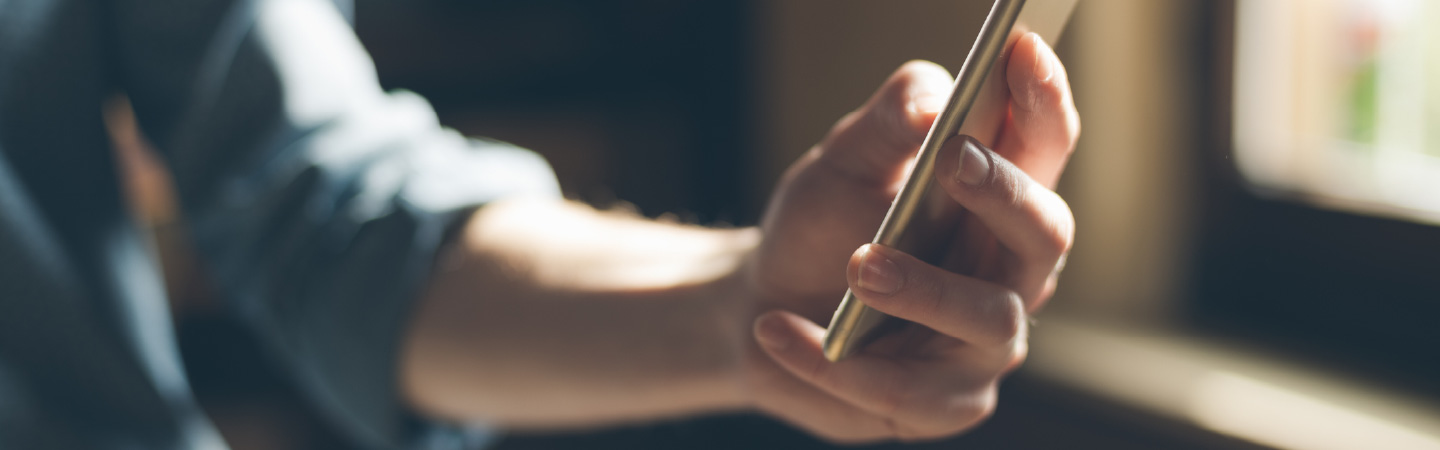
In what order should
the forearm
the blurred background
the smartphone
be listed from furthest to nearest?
the blurred background → the forearm → the smartphone

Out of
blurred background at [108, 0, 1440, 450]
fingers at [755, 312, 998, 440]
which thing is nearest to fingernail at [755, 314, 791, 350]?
fingers at [755, 312, 998, 440]

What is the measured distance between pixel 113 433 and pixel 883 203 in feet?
0.99

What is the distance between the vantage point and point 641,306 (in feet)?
0.94

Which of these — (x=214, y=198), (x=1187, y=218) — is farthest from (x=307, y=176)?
(x=1187, y=218)

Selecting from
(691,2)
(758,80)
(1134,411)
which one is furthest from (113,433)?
(691,2)

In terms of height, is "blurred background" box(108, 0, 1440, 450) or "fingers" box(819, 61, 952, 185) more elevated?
"fingers" box(819, 61, 952, 185)

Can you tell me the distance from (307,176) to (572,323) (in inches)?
4.5

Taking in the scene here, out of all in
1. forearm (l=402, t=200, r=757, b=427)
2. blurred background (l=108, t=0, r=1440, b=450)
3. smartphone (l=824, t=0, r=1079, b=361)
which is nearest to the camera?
smartphone (l=824, t=0, r=1079, b=361)

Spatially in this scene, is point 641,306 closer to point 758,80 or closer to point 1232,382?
point 1232,382

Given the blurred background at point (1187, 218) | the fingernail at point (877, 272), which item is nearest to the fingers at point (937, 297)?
the fingernail at point (877, 272)

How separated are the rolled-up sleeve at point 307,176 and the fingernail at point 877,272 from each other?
0.68 feet

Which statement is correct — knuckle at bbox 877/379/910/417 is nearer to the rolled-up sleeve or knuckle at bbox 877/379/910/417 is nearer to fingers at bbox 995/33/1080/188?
fingers at bbox 995/33/1080/188

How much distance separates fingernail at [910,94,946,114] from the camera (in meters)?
0.18

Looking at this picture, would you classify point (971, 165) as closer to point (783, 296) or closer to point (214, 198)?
point (783, 296)
